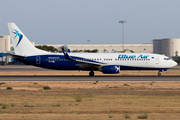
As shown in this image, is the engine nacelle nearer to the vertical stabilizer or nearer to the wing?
the wing

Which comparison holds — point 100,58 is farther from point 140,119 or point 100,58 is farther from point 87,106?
point 140,119

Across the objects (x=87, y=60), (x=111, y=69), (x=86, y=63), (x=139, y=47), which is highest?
(x=139, y=47)

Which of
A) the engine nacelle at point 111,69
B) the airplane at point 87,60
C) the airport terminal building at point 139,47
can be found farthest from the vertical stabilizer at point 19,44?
the airport terminal building at point 139,47

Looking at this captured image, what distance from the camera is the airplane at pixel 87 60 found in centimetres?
4222

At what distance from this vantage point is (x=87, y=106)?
1672cm

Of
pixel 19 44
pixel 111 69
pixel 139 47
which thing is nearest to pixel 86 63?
pixel 111 69

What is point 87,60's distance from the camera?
4297cm

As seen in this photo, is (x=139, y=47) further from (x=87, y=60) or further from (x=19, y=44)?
(x=19, y=44)

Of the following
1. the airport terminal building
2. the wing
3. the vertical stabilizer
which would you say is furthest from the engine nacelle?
the airport terminal building

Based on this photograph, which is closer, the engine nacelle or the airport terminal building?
the engine nacelle

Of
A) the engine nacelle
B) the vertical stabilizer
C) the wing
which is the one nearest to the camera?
the engine nacelle

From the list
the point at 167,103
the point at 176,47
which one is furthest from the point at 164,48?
the point at 167,103

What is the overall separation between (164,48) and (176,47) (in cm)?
734

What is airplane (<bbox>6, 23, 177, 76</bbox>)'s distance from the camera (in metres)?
42.2
